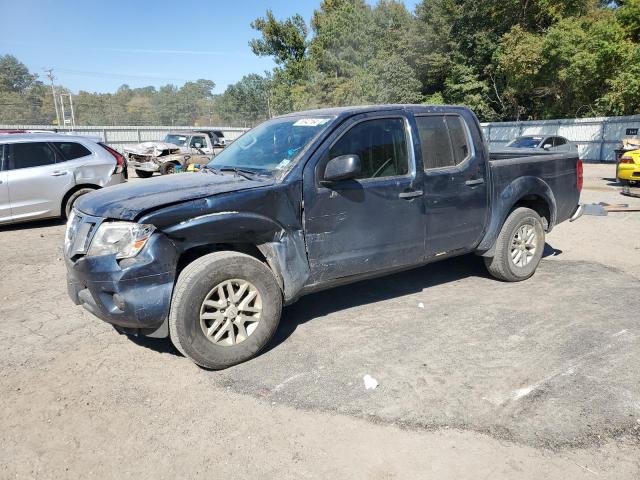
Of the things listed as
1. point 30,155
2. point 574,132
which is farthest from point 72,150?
point 574,132

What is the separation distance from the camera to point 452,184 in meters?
4.75

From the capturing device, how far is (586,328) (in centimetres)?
430

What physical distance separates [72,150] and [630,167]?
1280 centimetres

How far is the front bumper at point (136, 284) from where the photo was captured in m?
3.31

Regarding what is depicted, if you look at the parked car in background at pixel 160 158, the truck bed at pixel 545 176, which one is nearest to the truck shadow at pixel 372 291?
the truck bed at pixel 545 176

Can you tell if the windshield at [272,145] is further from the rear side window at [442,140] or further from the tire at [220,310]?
the rear side window at [442,140]

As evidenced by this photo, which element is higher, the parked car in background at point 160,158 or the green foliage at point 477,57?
the green foliage at point 477,57

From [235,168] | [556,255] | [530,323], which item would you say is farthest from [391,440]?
[556,255]

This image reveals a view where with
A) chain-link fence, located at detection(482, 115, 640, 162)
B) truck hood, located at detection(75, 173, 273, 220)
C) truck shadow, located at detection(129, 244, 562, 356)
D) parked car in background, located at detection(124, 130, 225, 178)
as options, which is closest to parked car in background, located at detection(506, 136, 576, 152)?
chain-link fence, located at detection(482, 115, 640, 162)

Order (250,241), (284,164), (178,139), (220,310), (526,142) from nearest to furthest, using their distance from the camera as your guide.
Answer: (220,310), (250,241), (284,164), (526,142), (178,139)

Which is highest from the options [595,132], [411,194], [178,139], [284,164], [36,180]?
[178,139]

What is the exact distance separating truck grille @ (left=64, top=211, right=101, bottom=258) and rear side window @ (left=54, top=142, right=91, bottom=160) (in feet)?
19.9

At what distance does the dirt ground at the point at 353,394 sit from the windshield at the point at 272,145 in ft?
4.81

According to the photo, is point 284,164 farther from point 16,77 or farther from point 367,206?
point 16,77
